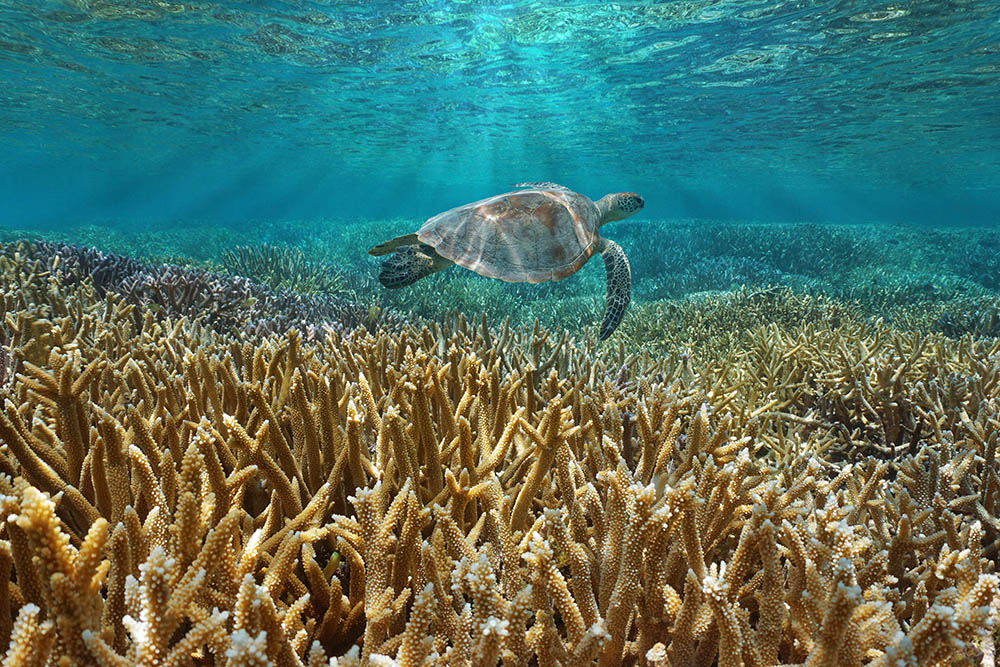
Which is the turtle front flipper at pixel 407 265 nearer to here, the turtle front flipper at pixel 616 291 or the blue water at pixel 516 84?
the turtle front flipper at pixel 616 291

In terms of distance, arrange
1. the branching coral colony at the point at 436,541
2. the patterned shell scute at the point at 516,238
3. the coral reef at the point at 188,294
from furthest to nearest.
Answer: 1. the patterned shell scute at the point at 516,238
2. the coral reef at the point at 188,294
3. the branching coral colony at the point at 436,541

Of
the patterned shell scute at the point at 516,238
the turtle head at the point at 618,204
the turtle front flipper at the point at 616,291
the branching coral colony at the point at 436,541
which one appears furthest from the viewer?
the turtle head at the point at 618,204

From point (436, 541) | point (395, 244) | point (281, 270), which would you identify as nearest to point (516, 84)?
point (281, 270)

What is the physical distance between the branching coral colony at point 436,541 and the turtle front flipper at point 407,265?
361 cm

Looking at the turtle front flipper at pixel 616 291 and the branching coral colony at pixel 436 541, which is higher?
the branching coral colony at pixel 436 541

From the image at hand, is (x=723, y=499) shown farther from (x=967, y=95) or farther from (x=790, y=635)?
(x=967, y=95)

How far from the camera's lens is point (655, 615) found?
150cm

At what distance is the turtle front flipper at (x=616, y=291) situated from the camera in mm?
6559

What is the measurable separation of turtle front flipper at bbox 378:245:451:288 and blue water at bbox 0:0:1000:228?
14.6m

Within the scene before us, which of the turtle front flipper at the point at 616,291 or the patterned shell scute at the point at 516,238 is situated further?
the turtle front flipper at the point at 616,291

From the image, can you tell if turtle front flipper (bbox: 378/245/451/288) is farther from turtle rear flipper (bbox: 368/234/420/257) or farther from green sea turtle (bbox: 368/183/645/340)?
turtle rear flipper (bbox: 368/234/420/257)

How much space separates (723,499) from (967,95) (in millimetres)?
31714

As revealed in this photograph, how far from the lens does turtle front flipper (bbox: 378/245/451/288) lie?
642 centimetres

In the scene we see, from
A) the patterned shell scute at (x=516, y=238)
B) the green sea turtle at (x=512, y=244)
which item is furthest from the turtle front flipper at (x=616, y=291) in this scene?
the patterned shell scute at (x=516, y=238)
